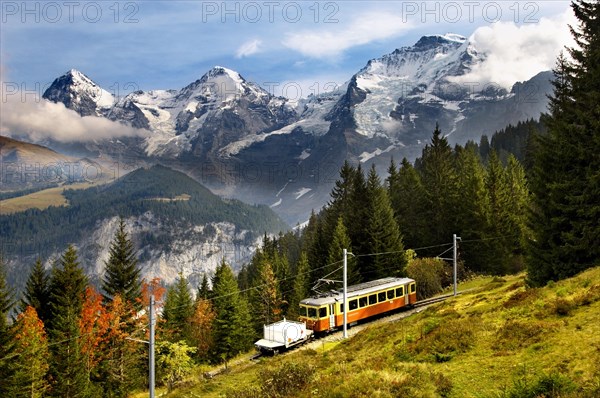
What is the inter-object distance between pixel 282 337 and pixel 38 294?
2698 centimetres

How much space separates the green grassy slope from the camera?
43.7 ft

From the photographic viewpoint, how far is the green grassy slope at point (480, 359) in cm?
1330

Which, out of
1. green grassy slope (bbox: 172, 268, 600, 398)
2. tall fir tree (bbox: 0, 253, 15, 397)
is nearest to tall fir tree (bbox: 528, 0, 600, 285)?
green grassy slope (bbox: 172, 268, 600, 398)

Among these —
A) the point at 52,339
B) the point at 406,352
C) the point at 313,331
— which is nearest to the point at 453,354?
the point at 406,352

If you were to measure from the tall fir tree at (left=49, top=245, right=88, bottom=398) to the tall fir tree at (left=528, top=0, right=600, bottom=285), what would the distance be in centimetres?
3460

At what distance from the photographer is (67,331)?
40312 mm

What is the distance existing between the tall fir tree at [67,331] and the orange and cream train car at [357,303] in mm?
18950

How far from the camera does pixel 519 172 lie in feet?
255

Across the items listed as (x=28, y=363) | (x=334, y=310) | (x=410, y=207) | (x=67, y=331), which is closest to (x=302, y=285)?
(x=410, y=207)

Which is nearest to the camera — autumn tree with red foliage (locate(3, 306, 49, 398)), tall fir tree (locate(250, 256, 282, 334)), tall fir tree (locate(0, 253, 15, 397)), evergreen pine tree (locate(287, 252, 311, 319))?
tall fir tree (locate(0, 253, 15, 397))

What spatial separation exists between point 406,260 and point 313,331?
998 inches

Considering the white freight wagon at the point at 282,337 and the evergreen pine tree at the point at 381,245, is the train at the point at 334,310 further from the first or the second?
the evergreen pine tree at the point at 381,245

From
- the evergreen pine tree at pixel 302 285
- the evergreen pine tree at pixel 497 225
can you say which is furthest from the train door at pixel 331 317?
the evergreen pine tree at pixel 497 225

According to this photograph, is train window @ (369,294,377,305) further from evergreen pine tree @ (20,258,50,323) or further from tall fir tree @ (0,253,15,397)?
evergreen pine tree @ (20,258,50,323)
